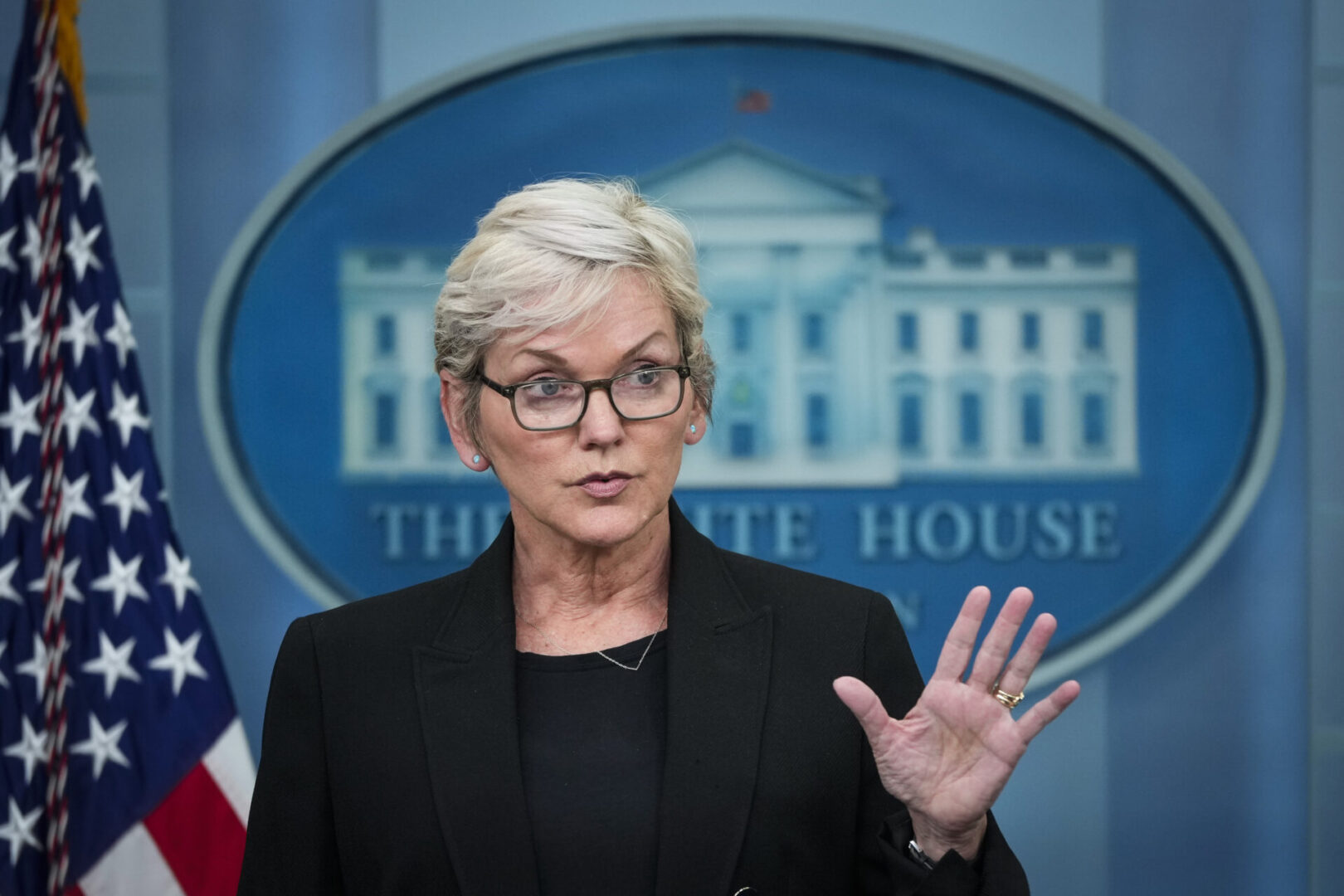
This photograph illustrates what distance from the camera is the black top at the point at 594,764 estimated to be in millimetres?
1339

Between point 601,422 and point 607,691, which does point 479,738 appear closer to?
point 607,691

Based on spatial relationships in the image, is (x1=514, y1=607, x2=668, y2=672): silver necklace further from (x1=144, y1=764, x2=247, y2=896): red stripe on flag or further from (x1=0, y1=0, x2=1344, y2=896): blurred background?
(x1=0, y1=0, x2=1344, y2=896): blurred background

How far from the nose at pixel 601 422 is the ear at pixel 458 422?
0.21m

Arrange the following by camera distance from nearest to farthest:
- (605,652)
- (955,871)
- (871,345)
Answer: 1. (955,871)
2. (605,652)
3. (871,345)

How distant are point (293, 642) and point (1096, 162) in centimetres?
211

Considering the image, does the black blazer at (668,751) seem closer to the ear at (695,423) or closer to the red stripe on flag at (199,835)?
the ear at (695,423)

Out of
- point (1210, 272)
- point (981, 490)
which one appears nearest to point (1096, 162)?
point (1210, 272)

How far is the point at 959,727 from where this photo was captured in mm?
1282

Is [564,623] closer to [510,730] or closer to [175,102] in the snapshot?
[510,730]

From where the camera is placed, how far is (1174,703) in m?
2.74

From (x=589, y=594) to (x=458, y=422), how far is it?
0.28 m

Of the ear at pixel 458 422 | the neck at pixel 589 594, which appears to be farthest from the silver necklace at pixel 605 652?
the ear at pixel 458 422

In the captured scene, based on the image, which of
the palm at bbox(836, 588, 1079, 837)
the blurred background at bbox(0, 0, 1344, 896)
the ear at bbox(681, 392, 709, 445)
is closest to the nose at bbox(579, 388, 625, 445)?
Answer: the ear at bbox(681, 392, 709, 445)

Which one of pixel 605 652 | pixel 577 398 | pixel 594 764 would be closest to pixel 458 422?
pixel 577 398
